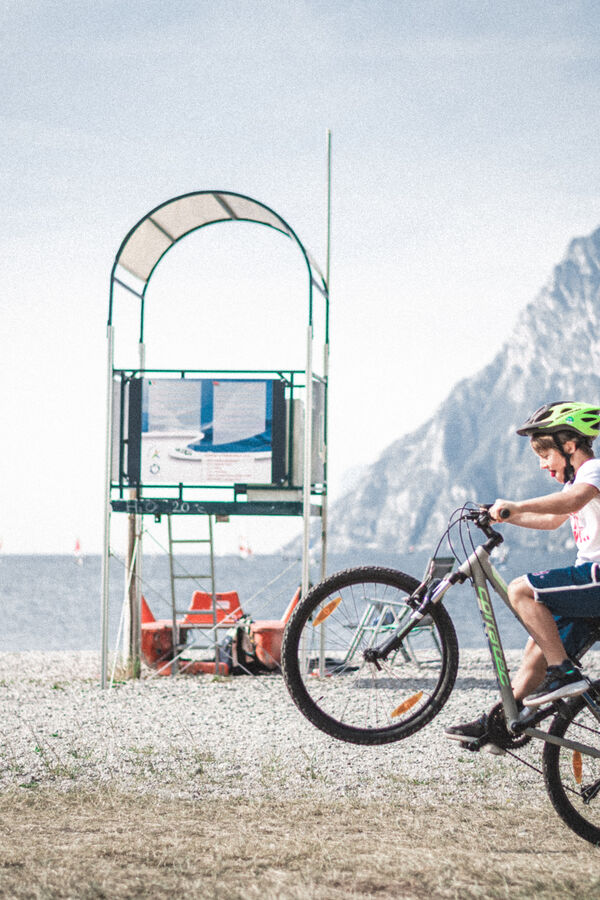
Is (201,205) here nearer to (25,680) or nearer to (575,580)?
(25,680)

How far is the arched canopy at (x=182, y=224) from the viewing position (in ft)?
42.3

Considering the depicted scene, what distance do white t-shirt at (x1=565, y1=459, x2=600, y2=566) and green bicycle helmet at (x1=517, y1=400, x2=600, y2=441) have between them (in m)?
0.17

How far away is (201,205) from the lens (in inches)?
520

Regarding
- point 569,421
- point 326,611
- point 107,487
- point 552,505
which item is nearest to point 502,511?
point 552,505

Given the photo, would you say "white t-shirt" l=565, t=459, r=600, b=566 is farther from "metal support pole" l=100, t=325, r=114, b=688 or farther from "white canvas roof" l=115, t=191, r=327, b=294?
"metal support pole" l=100, t=325, r=114, b=688

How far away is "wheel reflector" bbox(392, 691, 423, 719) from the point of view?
18.8ft

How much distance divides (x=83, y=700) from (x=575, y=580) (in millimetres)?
7810

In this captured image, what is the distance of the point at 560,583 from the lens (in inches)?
210

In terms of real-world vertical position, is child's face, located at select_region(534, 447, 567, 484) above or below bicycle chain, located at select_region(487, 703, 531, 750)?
above

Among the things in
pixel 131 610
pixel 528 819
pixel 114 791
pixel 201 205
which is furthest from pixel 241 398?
pixel 528 819

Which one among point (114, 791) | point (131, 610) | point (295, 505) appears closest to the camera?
point (114, 791)

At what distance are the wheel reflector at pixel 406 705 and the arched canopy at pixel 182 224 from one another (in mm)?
7665

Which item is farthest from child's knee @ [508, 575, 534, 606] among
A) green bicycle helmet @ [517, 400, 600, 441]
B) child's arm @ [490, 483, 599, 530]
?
green bicycle helmet @ [517, 400, 600, 441]

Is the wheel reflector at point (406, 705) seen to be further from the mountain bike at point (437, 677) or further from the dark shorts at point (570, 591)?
the dark shorts at point (570, 591)
